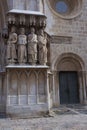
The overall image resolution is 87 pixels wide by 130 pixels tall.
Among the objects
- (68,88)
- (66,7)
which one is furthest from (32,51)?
(66,7)

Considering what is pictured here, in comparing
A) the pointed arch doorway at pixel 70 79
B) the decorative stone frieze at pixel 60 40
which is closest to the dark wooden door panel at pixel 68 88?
Answer: the pointed arch doorway at pixel 70 79

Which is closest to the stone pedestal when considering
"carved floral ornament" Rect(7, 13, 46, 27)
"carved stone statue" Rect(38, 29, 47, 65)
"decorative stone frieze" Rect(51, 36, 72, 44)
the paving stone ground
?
"carved stone statue" Rect(38, 29, 47, 65)

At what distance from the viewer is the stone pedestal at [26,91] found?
6598 mm

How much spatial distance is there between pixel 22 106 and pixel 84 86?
635 centimetres

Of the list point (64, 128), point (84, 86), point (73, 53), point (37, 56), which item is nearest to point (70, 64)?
point (73, 53)

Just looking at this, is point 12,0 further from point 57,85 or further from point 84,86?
point 84,86

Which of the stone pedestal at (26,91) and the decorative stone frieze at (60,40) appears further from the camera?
the decorative stone frieze at (60,40)

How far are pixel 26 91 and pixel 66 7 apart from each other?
824 cm

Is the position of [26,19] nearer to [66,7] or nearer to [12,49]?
[12,49]

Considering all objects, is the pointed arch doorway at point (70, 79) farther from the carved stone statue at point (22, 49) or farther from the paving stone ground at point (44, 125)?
the paving stone ground at point (44, 125)

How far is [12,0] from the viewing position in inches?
300

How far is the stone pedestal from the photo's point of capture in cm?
660

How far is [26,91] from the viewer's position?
22.3ft

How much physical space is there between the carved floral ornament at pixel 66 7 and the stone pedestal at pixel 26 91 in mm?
6482
